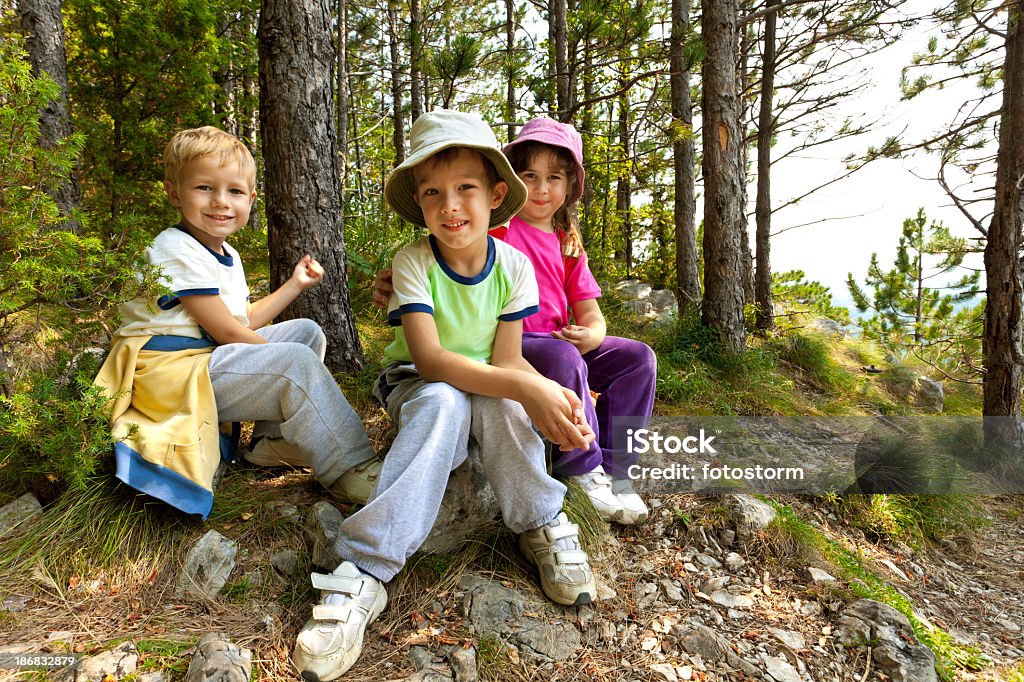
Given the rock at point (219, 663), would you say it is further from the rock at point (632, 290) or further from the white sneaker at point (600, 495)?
the rock at point (632, 290)

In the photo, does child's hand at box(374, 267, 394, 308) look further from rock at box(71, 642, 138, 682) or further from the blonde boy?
rock at box(71, 642, 138, 682)

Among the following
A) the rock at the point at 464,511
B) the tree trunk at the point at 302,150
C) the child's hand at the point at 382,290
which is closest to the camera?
the rock at the point at 464,511

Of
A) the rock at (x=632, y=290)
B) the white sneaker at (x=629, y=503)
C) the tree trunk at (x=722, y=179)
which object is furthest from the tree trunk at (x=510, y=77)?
the white sneaker at (x=629, y=503)

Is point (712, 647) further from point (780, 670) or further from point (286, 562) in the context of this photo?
point (286, 562)

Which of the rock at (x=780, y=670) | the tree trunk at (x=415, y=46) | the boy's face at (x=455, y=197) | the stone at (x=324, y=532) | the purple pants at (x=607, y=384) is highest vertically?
the tree trunk at (x=415, y=46)

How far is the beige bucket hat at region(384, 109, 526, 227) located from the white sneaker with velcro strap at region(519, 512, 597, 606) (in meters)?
1.25

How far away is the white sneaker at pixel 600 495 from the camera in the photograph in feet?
8.16

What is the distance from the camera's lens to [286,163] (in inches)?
116

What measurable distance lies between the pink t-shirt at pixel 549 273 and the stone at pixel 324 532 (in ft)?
3.66

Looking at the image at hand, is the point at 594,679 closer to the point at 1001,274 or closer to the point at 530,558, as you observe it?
the point at 530,558

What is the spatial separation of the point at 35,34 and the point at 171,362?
4184 mm

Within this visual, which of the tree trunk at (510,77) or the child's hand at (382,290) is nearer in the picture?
the child's hand at (382,290)

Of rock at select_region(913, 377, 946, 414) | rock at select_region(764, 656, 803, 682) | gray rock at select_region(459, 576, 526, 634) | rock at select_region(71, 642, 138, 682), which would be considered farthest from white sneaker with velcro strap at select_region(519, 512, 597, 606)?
rock at select_region(913, 377, 946, 414)

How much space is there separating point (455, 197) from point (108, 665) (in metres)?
1.71
